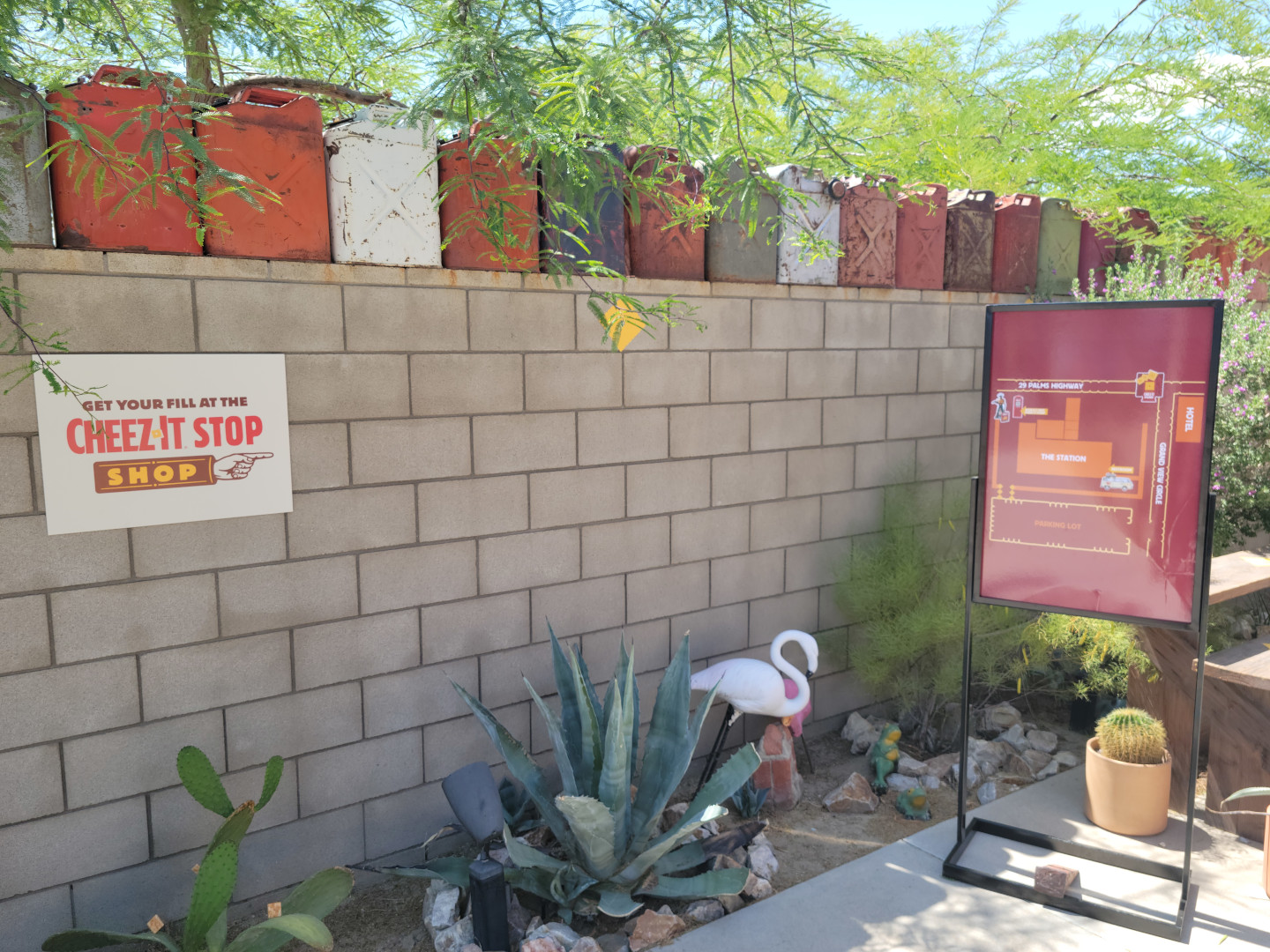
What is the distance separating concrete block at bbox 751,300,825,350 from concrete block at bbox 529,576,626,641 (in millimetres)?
1283

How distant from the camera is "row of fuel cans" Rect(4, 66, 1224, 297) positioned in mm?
2586

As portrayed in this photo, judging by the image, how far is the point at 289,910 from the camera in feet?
9.14

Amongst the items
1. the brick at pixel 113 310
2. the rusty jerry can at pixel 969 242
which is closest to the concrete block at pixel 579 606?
the brick at pixel 113 310

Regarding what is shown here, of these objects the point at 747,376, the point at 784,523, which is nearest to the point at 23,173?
the point at 747,376

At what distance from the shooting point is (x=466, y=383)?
3.30 meters

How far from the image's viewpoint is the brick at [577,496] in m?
3.54

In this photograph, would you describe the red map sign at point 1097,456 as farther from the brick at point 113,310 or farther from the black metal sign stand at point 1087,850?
the brick at point 113,310

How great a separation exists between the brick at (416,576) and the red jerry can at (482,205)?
3.38 feet

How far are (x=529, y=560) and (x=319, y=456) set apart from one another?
0.90m

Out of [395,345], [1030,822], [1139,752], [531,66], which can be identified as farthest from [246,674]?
[1139,752]

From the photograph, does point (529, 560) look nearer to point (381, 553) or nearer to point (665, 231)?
point (381, 553)

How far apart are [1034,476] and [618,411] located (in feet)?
5.22

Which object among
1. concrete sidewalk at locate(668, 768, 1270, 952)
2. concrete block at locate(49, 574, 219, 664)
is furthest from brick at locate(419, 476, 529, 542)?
concrete sidewalk at locate(668, 768, 1270, 952)

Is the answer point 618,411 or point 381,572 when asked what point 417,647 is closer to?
point 381,572
